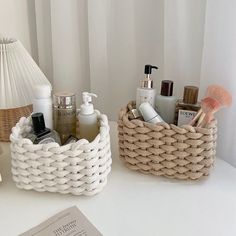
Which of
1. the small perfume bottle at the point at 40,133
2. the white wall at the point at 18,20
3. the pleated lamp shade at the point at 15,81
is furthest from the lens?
the white wall at the point at 18,20

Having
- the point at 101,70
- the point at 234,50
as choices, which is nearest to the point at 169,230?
the point at 234,50

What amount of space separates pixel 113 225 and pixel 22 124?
287 mm

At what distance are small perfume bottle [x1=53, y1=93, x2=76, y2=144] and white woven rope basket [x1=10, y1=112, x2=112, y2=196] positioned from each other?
0.32ft

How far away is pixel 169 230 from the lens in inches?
25.2

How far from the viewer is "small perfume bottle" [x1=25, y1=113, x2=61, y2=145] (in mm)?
728

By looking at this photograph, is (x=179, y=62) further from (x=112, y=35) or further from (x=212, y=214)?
(x=212, y=214)

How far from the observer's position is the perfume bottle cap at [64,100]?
77 cm

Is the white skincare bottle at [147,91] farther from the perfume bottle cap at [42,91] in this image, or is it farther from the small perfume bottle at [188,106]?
the perfume bottle cap at [42,91]

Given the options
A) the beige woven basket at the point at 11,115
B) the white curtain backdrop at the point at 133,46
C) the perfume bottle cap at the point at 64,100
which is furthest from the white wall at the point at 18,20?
the perfume bottle cap at the point at 64,100

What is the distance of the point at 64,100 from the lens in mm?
769

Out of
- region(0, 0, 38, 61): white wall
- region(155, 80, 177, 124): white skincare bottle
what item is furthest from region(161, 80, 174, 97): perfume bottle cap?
region(0, 0, 38, 61): white wall

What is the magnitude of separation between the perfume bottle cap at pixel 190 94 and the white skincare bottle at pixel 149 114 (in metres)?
0.08

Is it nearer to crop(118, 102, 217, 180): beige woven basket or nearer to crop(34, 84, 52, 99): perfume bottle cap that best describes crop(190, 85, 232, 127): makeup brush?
crop(118, 102, 217, 180): beige woven basket

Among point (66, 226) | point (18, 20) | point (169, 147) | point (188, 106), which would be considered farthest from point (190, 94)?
point (18, 20)
